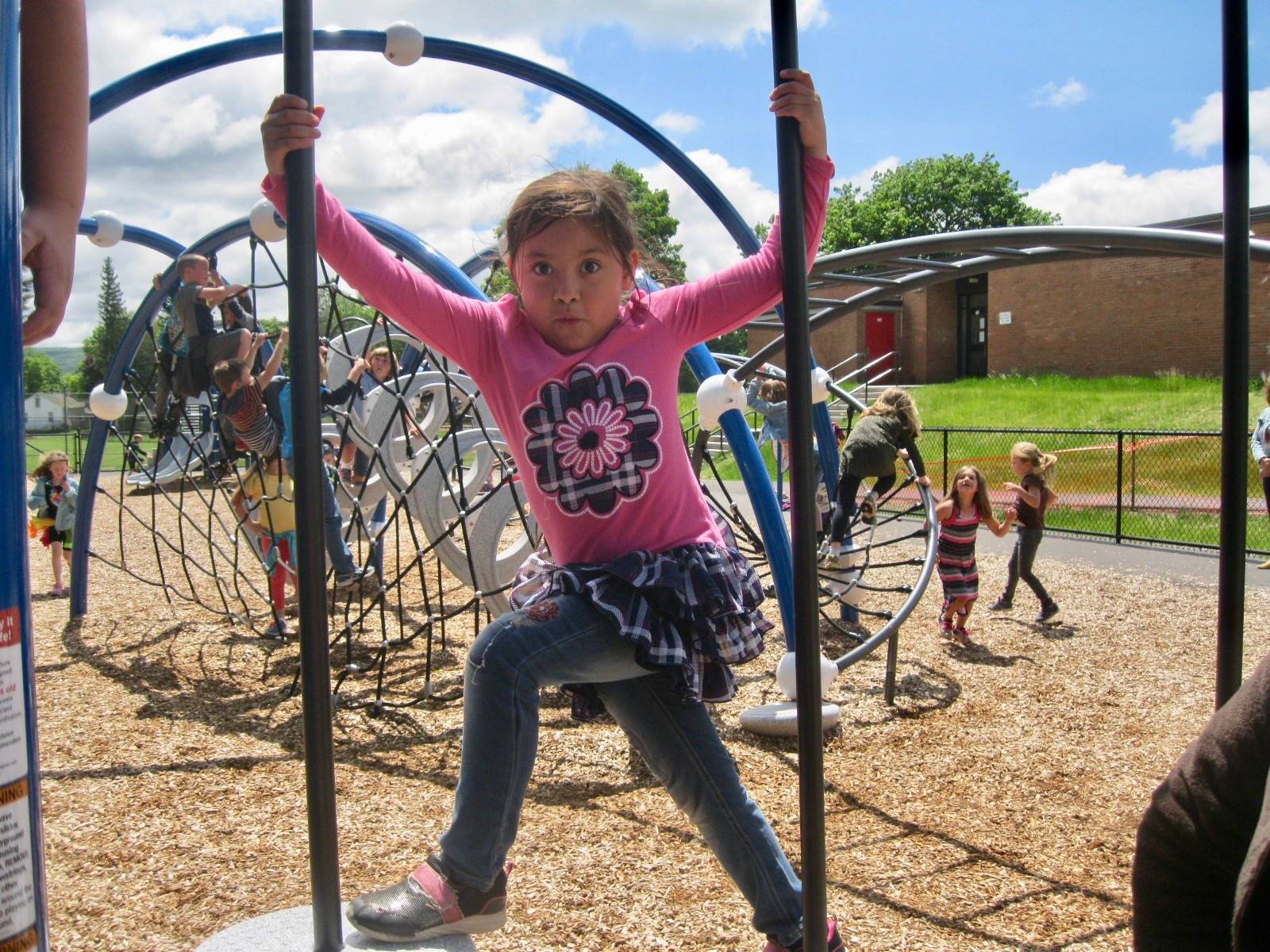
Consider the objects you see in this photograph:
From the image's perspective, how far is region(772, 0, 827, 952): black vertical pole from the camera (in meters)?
1.20

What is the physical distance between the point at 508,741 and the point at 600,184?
0.97 meters

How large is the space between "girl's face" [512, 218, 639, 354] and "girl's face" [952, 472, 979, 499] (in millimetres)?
4919

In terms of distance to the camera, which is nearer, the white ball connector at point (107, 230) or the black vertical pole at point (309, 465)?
the black vertical pole at point (309, 465)

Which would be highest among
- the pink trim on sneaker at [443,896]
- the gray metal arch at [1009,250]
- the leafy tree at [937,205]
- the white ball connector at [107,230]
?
the leafy tree at [937,205]

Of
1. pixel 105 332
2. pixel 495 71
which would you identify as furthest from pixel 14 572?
pixel 105 332

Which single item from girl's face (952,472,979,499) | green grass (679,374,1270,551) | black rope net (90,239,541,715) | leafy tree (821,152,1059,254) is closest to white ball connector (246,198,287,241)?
black rope net (90,239,541,715)

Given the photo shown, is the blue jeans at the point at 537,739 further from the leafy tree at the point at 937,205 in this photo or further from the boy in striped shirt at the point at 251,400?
the leafy tree at the point at 937,205

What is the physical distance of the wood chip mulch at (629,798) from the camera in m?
2.76

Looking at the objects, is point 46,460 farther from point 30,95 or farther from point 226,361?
point 30,95

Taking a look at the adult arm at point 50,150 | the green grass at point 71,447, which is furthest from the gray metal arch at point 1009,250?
the green grass at point 71,447

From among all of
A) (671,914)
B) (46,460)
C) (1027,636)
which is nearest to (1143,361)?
(1027,636)

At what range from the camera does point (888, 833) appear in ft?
10.9

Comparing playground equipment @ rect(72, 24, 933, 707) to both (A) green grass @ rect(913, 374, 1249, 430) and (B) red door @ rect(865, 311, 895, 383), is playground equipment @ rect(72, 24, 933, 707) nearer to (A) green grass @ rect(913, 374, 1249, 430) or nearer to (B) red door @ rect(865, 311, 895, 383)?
(A) green grass @ rect(913, 374, 1249, 430)

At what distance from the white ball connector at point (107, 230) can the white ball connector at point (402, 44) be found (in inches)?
120
